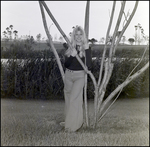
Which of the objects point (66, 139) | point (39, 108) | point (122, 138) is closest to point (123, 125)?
point (122, 138)

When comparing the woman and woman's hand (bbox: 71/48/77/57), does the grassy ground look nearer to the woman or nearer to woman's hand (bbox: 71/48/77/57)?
the woman

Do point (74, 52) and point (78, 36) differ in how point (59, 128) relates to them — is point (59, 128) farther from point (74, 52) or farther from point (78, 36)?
point (78, 36)

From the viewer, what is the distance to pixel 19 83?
8594mm

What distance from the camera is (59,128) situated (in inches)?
213

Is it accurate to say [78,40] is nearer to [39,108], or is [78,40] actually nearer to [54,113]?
[54,113]

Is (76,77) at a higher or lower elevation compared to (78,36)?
lower

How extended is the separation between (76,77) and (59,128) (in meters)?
0.96

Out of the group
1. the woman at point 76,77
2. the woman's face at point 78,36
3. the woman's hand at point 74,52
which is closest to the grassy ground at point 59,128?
the woman at point 76,77

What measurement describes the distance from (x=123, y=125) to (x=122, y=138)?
3.09ft

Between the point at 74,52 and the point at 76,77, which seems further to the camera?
the point at 76,77

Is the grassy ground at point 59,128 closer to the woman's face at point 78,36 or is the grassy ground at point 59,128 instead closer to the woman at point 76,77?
the woman at point 76,77

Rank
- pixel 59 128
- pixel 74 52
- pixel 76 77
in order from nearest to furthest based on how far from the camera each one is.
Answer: pixel 74 52 → pixel 76 77 → pixel 59 128

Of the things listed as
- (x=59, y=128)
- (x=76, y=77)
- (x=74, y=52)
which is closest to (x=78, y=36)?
(x=74, y=52)

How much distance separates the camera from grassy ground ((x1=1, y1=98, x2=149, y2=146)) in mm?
4648
